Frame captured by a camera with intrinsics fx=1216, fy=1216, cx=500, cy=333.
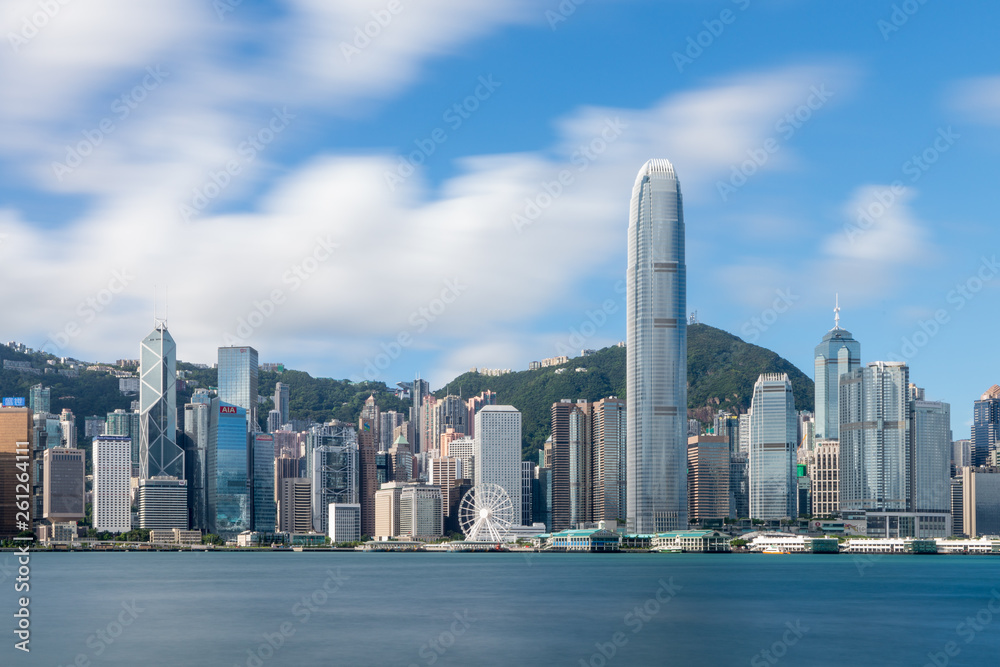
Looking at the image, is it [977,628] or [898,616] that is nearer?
[977,628]

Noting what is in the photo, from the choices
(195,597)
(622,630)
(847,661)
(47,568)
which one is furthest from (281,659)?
(47,568)

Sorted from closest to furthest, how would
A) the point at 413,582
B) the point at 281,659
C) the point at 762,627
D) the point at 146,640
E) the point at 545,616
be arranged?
the point at 281,659, the point at 146,640, the point at 762,627, the point at 545,616, the point at 413,582

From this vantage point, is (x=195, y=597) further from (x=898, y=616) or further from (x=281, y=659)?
(x=898, y=616)

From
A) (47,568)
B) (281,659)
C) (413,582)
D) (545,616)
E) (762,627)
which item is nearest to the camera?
(281,659)

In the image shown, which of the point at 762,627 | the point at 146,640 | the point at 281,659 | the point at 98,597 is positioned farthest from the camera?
the point at 98,597

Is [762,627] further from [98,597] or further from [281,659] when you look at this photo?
[98,597]

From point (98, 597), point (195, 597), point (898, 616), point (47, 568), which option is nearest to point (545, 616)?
point (898, 616)
